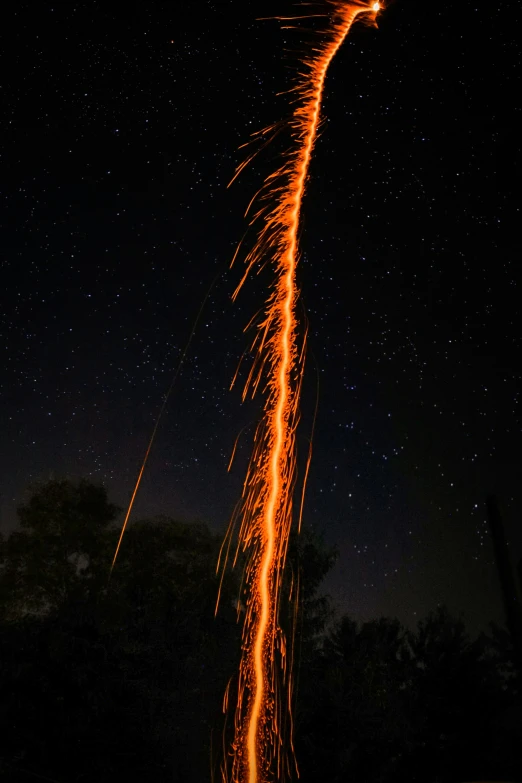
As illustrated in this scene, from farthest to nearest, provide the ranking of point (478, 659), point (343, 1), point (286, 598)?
point (478, 659) < point (286, 598) < point (343, 1)

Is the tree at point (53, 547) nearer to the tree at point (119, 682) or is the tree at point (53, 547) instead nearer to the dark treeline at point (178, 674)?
the dark treeline at point (178, 674)

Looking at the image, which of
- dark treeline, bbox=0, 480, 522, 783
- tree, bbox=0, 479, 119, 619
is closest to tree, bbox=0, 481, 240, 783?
dark treeline, bbox=0, 480, 522, 783

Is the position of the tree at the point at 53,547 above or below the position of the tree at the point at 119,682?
above

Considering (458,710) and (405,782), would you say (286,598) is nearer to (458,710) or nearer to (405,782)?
(405,782)

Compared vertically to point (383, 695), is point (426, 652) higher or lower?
higher

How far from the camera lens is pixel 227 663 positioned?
824 centimetres

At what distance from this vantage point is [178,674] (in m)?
7.88

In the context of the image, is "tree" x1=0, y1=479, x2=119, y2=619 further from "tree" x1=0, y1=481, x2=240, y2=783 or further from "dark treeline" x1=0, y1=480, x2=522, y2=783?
"tree" x1=0, y1=481, x2=240, y2=783

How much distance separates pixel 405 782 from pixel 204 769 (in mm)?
3908

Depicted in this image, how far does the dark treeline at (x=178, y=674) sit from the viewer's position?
686cm

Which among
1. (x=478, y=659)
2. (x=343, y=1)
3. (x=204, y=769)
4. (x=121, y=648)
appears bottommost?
(x=204, y=769)

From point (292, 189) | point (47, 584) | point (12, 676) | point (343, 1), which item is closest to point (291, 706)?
point (12, 676)

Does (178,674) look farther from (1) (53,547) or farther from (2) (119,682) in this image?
(1) (53,547)

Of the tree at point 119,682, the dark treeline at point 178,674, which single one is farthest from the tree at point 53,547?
the tree at point 119,682
